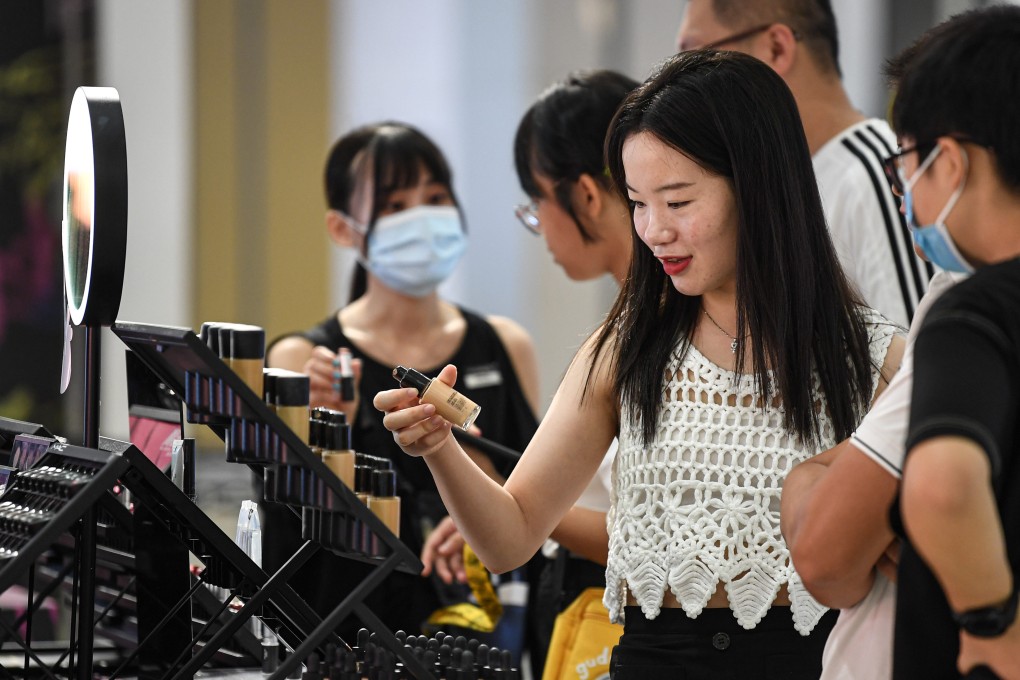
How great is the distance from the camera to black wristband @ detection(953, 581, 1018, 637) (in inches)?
40.3

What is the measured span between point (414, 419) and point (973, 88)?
72 cm

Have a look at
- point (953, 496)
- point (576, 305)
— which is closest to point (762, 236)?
point (953, 496)

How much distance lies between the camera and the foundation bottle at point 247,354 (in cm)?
129

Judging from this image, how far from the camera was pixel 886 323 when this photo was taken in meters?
1.73

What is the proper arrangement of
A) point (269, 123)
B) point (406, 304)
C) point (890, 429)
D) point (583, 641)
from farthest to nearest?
1. point (269, 123)
2. point (406, 304)
3. point (583, 641)
4. point (890, 429)

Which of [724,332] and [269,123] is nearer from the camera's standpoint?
[724,332]

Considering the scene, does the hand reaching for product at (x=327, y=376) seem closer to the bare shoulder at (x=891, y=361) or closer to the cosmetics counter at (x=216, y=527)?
the cosmetics counter at (x=216, y=527)

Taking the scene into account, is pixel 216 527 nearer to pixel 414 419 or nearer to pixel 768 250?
pixel 414 419

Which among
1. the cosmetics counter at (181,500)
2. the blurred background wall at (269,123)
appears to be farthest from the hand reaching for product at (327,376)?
the blurred background wall at (269,123)

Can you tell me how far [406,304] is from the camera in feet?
10.4

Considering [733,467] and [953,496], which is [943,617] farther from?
[733,467]

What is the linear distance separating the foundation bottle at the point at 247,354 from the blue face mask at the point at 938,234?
25.7 inches

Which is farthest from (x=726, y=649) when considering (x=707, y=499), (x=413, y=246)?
(x=413, y=246)

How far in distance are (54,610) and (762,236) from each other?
1916 millimetres
